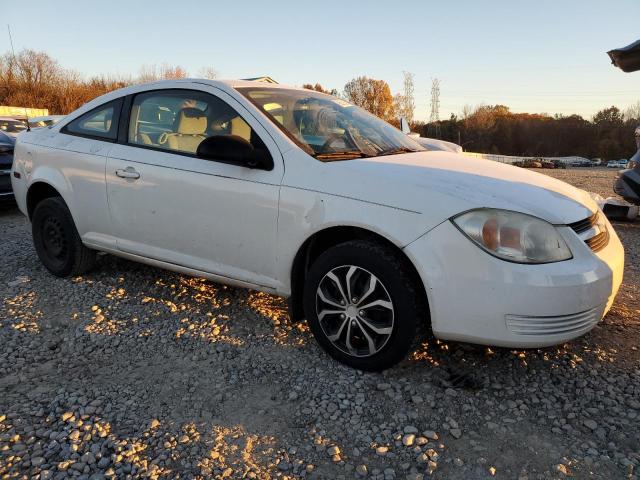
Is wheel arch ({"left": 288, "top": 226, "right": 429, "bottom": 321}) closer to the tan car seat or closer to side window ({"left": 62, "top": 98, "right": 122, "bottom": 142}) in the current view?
the tan car seat

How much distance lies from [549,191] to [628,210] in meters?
5.82

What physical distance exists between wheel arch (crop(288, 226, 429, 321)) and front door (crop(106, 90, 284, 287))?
6.2 inches

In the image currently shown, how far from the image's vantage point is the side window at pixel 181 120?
10.7 ft

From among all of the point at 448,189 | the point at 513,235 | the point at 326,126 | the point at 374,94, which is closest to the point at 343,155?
the point at 326,126

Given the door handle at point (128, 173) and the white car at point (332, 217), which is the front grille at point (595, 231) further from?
the door handle at point (128, 173)

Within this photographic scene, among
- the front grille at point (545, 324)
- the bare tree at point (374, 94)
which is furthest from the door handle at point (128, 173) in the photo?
the bare tree at point (374, 94)

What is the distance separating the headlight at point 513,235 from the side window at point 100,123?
2766mm

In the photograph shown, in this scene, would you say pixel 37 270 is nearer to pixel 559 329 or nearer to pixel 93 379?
pixel 93 379

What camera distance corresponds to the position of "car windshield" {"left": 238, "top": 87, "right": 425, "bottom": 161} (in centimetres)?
308

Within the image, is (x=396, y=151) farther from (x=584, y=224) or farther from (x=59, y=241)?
(x=59, y=241)

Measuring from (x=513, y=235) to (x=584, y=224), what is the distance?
22.1 inches

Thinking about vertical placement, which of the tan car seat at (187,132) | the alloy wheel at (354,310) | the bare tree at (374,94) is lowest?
the alloy wheel at (354,310)

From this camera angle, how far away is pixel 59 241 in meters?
4.18

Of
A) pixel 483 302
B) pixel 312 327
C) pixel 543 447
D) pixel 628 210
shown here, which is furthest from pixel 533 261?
pixel 628 210
